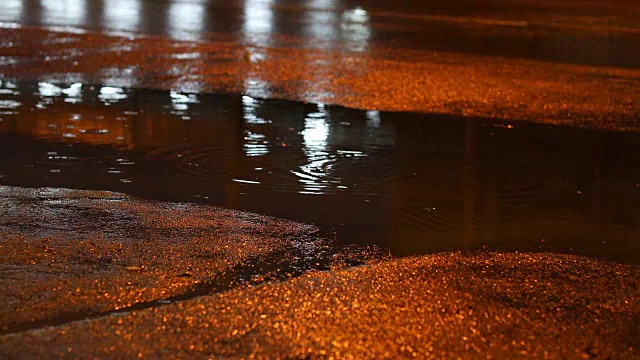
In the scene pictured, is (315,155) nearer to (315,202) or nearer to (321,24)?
(315,202)

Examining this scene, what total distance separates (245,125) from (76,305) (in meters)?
5.20

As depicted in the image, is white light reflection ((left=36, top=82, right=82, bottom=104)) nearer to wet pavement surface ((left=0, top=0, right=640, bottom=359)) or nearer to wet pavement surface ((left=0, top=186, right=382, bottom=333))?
wet pavement surface ((left=0, top=0, right=640, bottom=359))

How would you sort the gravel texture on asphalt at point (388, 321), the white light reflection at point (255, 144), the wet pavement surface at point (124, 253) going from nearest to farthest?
the gravel texture on asphalt at point (388, 321) → the wet pavement surface at point (124, 253) → the white light reflection at point (255, 144)

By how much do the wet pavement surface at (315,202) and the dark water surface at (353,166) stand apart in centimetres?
3

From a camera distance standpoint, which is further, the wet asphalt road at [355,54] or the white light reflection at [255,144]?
the wet asphalt road at [355,54]

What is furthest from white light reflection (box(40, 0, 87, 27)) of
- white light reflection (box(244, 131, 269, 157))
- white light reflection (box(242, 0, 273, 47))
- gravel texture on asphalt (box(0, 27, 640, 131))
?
white light reflection (box(244, 131, 269, 157))

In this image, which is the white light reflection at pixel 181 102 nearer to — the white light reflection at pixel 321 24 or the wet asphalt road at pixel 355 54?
the wet asphalt road at pixel 355 54

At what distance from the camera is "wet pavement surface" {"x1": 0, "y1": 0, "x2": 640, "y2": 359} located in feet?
15.3

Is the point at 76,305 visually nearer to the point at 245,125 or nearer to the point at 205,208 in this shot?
the point at 205,208

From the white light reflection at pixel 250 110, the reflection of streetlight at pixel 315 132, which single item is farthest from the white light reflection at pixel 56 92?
the reflection of streetlight at pixel 315 132

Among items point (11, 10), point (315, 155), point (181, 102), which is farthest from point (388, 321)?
point (11, 10)

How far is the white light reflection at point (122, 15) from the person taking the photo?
1830cm

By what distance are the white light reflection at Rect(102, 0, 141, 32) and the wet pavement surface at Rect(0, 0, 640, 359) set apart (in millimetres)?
2707

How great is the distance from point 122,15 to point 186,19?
59.1 inches
